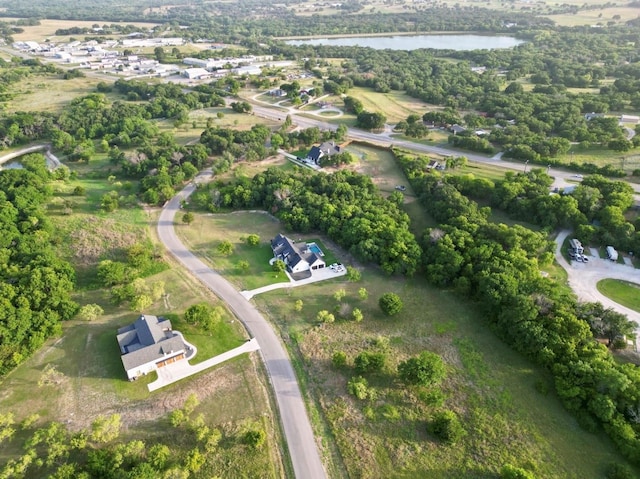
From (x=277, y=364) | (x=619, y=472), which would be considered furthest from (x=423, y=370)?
(x=619, y=472)

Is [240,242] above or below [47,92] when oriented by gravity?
above

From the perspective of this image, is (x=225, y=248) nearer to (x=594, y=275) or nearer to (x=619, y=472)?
(x=619, y=472)

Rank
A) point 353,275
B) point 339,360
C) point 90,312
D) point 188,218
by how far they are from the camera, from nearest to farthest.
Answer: point 339,360 < point 90,312 < point 353,275 < point 188,218

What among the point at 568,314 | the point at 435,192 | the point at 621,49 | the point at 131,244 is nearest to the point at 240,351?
the point at 131,244

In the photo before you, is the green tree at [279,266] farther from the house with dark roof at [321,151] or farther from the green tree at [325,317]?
the house with dark roof at [321,151]

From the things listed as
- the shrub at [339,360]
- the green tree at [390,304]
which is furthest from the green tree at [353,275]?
the shrub at [339,360]
